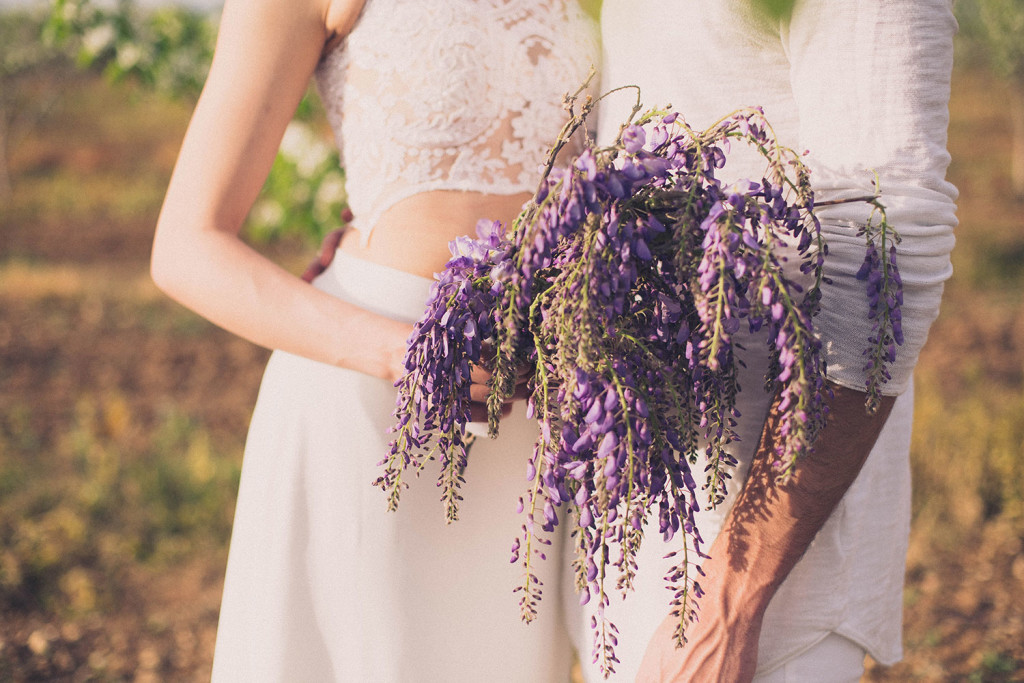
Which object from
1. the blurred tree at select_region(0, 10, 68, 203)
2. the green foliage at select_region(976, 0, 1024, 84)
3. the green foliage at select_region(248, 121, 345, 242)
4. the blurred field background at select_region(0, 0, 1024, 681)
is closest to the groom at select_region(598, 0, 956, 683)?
the blurred field background at select_region(0, 0, 1024, 681)

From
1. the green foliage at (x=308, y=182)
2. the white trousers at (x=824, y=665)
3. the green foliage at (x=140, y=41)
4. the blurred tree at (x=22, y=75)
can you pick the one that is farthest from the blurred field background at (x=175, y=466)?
the blurred tree at (x=22, y=75)

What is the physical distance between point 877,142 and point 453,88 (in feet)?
2.53

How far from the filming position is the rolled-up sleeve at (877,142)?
3.87ft

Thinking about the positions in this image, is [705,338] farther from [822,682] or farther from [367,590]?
[367,590]

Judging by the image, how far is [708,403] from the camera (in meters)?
1.16

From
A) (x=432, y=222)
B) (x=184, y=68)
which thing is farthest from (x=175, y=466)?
(x=432, y=222)

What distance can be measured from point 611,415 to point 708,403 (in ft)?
0.68

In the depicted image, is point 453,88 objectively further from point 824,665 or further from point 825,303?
point 824,665

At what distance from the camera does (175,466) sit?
5633mm

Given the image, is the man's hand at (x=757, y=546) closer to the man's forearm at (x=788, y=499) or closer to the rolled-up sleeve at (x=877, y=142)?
the man's forearm at (x=788, y=499)

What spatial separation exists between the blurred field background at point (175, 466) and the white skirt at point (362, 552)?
2763mm

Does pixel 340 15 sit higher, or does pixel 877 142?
pixel 340 15

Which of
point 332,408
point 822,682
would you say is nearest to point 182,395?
point 332,408

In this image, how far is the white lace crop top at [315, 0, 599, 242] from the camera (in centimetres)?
159
